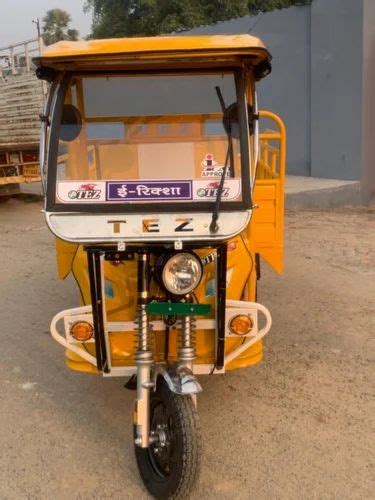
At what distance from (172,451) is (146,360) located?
0.43 metres

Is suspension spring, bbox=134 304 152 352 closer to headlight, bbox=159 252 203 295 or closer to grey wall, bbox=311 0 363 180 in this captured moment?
headlight, bbox=159 252 203 295

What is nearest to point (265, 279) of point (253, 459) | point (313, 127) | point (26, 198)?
point (253, 459)

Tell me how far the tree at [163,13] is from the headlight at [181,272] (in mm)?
14477

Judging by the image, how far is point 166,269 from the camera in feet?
9.12

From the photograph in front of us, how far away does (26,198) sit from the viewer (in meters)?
12.2

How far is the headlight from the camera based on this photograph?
2.78m

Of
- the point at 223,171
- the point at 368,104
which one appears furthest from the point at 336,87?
the point at 223,171

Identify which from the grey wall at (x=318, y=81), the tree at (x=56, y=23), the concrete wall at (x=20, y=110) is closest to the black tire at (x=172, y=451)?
the grey wall at (x=318, y=81)

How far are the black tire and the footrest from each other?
1.20 ft

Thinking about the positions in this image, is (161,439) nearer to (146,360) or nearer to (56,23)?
(146,360)

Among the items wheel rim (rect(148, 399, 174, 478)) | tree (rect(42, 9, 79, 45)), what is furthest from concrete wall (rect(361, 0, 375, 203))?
tree (rect(42, 9, 79, 45))

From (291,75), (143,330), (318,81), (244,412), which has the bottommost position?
(244,412)

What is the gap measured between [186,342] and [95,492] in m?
0.86

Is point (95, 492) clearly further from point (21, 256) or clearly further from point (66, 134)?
point (21, 256)
